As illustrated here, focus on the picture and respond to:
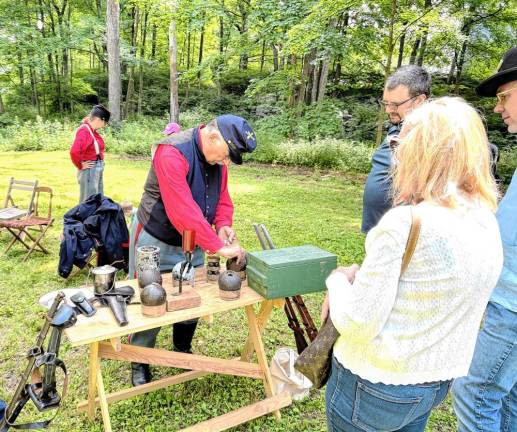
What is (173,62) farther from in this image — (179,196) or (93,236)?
(179,196)

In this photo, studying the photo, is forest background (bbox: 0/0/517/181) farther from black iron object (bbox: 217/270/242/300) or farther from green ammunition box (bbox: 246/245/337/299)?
black iron object (bbox: 217/270/242/300)

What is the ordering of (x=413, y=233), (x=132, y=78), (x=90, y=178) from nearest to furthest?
1. (x=413, y=233)
2. (x=90, y=178)
3. (x=132, y=78)

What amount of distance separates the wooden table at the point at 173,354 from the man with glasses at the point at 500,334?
3.60 feet

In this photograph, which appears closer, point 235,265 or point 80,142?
point 235,265

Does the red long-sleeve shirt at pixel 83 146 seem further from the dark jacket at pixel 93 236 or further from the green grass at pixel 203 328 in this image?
the dark jacket at pixel 93 236

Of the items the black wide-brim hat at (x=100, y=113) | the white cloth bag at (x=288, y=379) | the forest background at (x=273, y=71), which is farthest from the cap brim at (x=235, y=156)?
the forest background at (x=273, y=71)

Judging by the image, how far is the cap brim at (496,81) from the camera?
156 centimetres

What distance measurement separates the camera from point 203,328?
3.63m

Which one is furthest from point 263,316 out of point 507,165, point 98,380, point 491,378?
point 507,165

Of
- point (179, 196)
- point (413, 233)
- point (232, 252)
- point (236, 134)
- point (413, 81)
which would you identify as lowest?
point (232, 252)

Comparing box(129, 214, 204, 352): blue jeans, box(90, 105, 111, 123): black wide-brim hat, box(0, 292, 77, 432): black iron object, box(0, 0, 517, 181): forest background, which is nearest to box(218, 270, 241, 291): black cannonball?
box(129, 214, 204, 352): blue jeans

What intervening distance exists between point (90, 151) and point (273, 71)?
12.3 meters

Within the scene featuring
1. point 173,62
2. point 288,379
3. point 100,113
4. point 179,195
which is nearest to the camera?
point 179,195

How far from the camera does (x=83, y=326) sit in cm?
186
